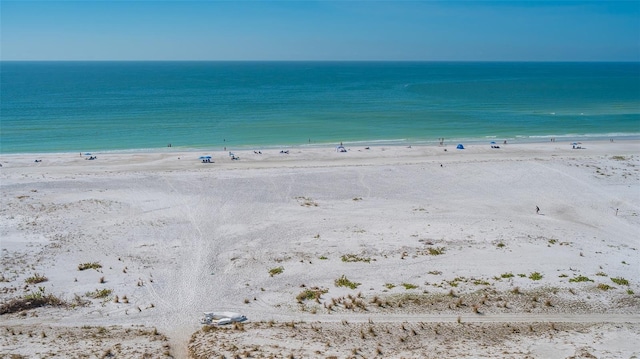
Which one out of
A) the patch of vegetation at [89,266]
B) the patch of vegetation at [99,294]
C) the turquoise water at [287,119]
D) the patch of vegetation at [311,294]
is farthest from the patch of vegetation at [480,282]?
the turquoise water at [287,119]

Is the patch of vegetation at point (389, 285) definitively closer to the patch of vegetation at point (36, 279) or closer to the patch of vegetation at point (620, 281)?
the patch of vegetation at point (620, 281)

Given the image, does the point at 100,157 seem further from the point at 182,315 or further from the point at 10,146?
the point at 182,315

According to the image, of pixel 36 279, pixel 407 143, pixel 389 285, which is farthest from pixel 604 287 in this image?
pixel 407 143

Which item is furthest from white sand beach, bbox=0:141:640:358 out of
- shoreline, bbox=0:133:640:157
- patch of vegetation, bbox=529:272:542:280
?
shoreline, bbox=0:133:640:157

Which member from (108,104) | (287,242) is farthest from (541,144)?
(108,104)

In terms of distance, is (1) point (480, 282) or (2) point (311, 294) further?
(1) point (480, 282)

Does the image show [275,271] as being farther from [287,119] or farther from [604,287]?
[287,119]
